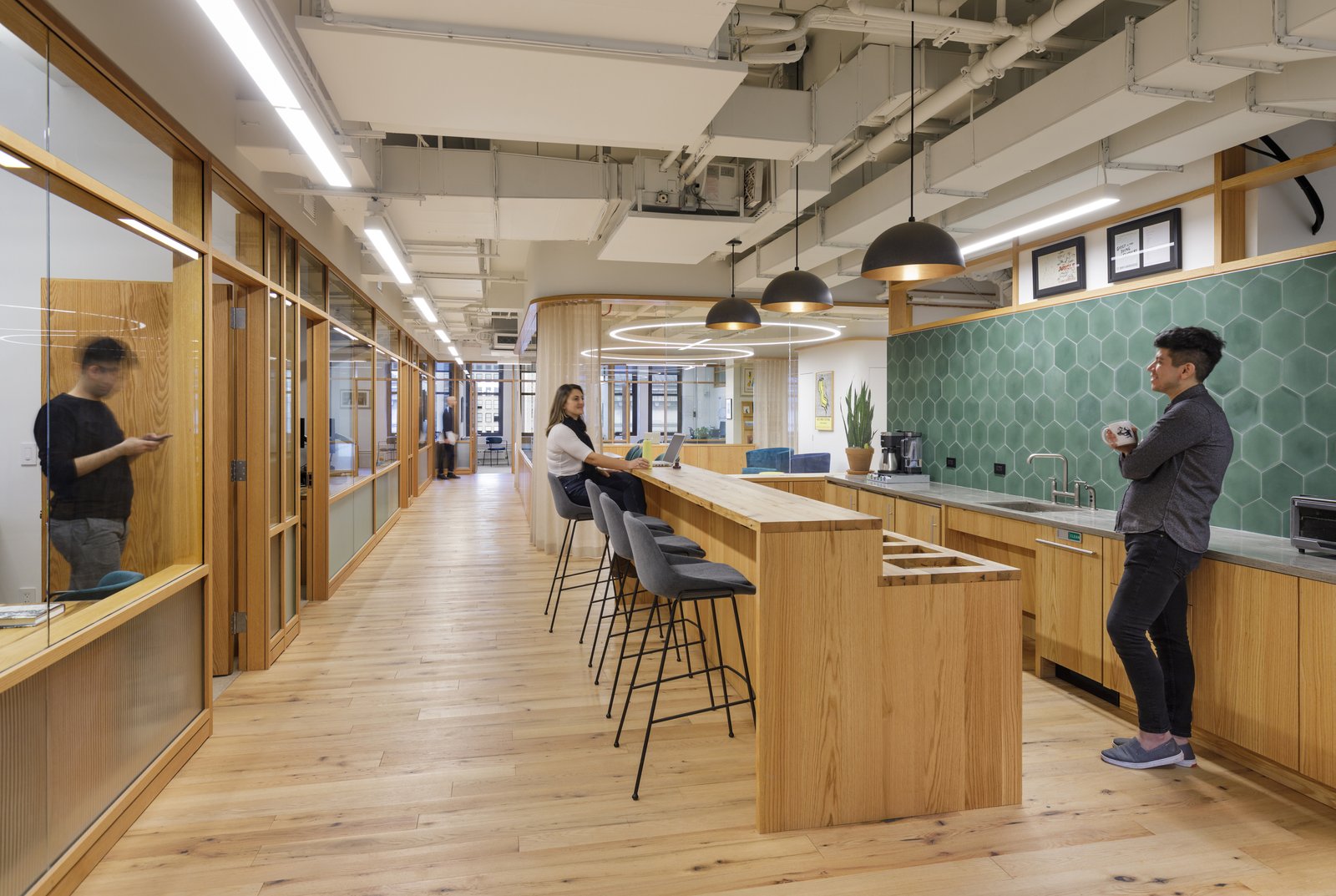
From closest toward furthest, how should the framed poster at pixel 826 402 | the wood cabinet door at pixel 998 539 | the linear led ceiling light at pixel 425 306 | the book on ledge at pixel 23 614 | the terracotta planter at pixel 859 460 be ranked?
the book on ledge at pixel 23 614, the wood cabinet door at pixel 998 539, the terracotta planter at pixel 859 460, the linear led ceiling light at pixel 425 306, the framed poster at pixel 826 402

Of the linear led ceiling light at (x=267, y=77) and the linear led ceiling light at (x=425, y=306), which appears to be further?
the linear led ceiling light at (x=425, y=306)

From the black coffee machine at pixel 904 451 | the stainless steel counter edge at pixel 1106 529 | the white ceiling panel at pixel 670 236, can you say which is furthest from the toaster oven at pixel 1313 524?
the white ceiling panel at pixel 670 236

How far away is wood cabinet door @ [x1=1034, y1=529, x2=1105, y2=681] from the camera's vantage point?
11.5ft

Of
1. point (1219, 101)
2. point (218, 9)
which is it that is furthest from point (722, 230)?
point (218, 9)

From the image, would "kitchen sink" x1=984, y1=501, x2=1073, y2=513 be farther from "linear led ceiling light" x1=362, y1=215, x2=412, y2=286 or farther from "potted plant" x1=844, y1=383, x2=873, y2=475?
"linear led ceiling light" x1=362, y1=215, x2=412, y2=286

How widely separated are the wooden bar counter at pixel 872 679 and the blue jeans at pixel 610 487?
2.25 m

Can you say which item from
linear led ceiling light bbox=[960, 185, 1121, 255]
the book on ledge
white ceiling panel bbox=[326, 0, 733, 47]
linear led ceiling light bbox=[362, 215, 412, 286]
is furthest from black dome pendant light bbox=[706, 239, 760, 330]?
A: the book on ledge

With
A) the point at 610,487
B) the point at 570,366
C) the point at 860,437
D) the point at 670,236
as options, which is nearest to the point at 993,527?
the point at 860,437

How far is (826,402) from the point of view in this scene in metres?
10.7

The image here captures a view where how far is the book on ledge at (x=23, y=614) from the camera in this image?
2047 millimetres

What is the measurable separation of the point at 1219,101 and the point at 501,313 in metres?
11.3

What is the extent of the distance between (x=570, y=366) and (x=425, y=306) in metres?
2.05

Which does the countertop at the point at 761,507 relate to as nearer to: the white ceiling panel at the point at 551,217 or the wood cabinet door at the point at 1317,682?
the wood cabinet door at the point at 1317,682

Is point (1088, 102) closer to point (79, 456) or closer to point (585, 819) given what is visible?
point (585, 819)
